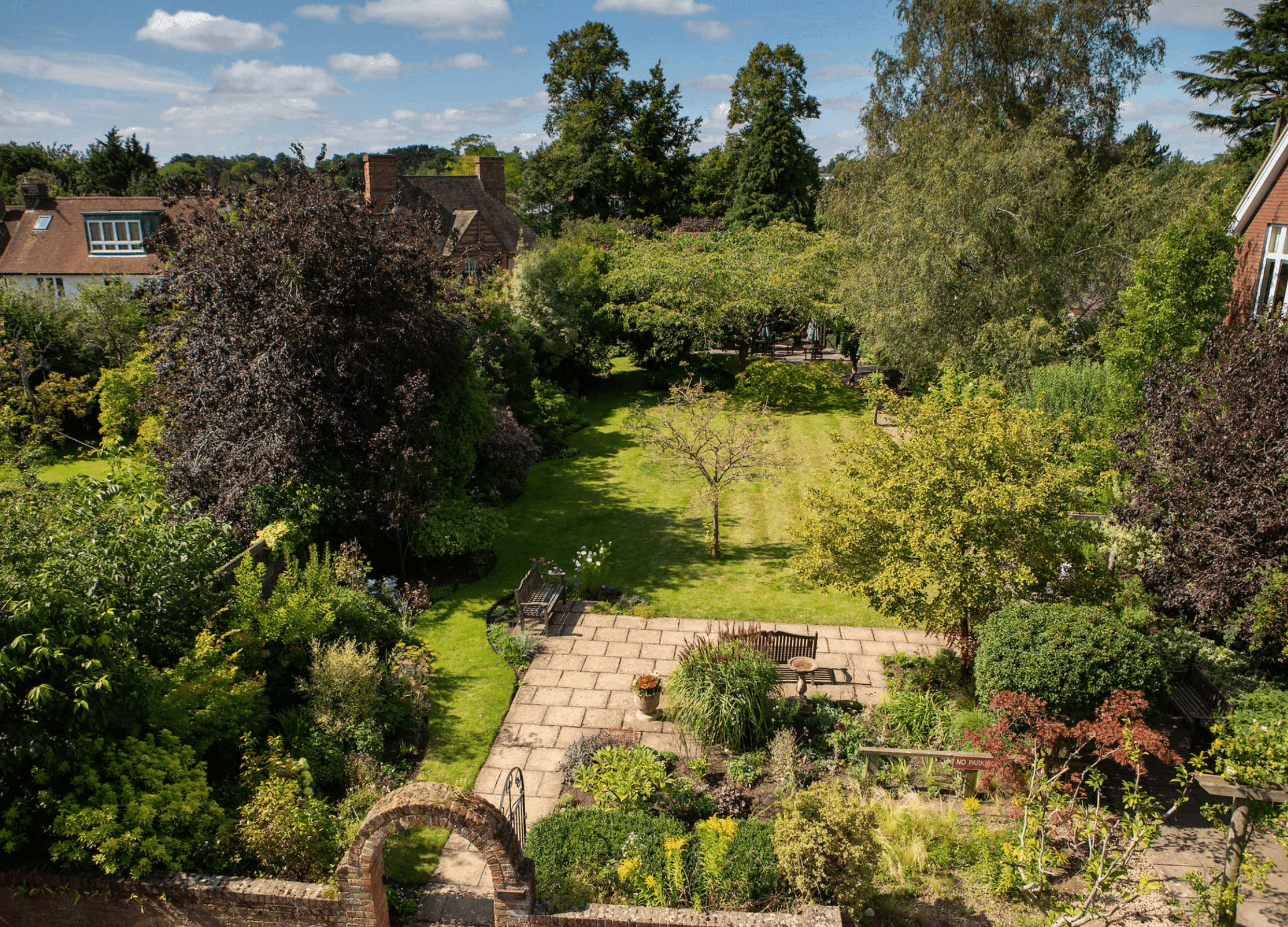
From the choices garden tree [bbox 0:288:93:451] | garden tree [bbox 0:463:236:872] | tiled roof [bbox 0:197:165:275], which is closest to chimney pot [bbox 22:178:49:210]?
tiled roof [bbox 0:197:165:275]

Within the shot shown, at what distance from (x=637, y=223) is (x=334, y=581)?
3498 cm

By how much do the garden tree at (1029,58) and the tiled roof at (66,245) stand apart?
33.7 metres

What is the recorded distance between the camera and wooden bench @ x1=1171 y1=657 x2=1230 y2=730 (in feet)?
34.3

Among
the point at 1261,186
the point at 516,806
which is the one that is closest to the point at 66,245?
the point at 516,806

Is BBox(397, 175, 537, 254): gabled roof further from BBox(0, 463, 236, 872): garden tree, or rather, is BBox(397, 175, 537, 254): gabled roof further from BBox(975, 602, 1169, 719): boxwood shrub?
BBox(975, 602, 1169, 719): boxwood shrub

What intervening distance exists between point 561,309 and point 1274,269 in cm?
2003

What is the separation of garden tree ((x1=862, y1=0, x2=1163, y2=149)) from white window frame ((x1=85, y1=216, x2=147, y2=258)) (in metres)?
34.3

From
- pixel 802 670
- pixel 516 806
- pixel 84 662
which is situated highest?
pixel 84 662

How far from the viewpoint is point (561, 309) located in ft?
90.2

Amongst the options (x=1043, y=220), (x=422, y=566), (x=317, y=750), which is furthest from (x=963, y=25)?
(x=317, y=750)

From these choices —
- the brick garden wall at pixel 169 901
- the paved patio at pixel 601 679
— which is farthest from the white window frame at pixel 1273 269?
the brick garden wall at pixel 169 901

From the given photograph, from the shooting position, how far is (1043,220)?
68.3 ft

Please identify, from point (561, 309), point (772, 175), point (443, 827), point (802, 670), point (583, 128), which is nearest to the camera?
point (443, 827)

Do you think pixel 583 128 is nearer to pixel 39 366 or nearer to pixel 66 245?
pixel 66 245
